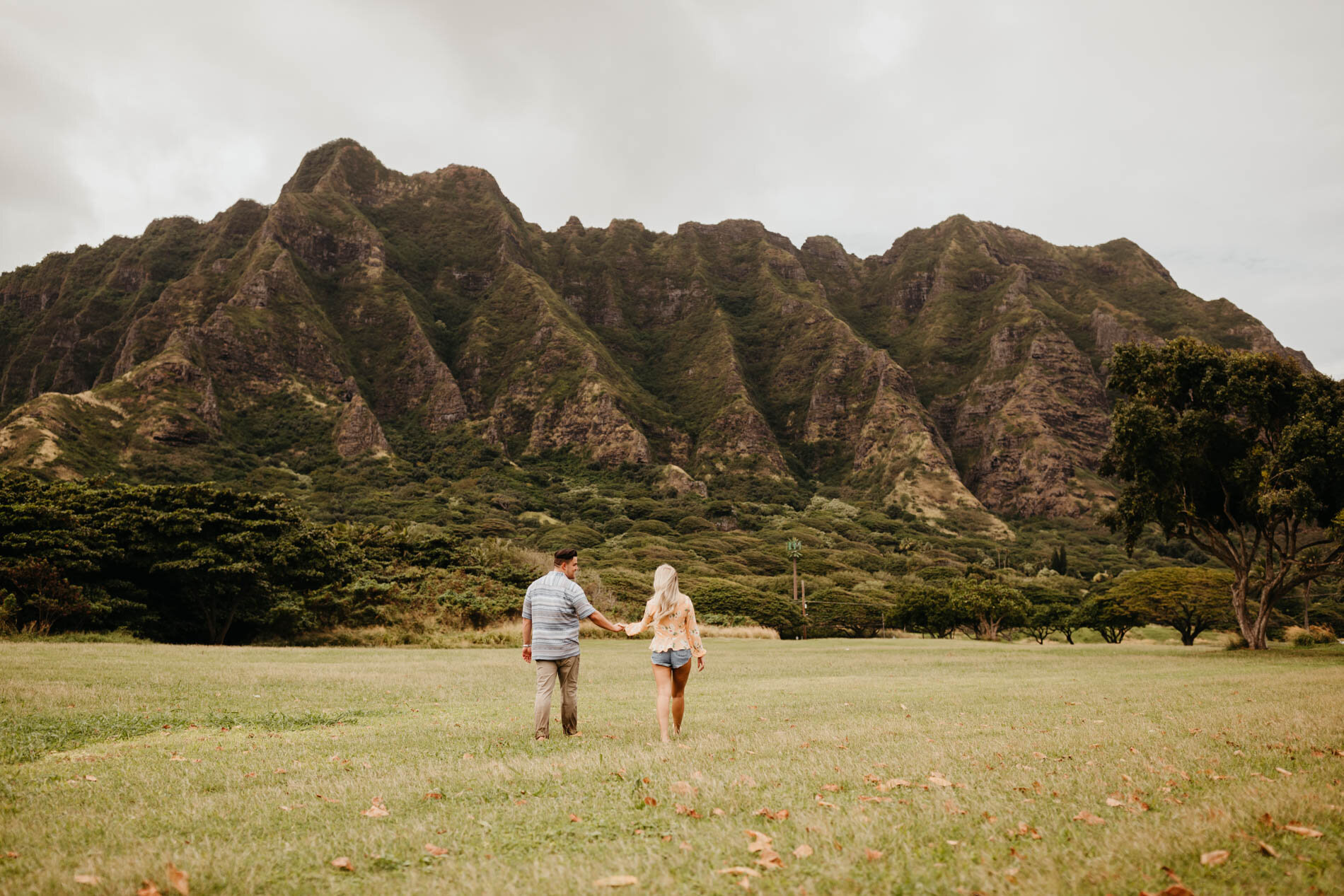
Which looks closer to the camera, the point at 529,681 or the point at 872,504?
the point at 529,681

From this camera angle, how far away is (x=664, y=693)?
7.91 meters

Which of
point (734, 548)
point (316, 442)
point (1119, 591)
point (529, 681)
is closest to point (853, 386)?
point (734, 548)

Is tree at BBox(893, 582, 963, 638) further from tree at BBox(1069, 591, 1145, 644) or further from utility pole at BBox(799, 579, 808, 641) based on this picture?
tree at BBox(1069, 591, 1145, 644)

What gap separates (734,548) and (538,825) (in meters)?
111

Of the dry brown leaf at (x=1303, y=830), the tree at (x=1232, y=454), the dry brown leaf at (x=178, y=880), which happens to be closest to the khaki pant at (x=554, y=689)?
the dry brown leaf at (x=178, y=880)

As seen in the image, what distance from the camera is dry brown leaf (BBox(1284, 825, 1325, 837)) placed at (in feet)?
12.9

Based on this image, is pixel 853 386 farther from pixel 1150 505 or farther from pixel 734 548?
pixel 1150 505

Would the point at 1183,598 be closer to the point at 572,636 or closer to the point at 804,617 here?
the point at 804,617

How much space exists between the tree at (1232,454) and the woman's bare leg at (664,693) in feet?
79.9

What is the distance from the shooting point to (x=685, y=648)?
8.17 metres

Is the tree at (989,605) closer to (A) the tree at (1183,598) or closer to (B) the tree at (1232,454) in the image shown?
(A) the tree at (1183,598)

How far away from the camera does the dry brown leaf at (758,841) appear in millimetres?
3949

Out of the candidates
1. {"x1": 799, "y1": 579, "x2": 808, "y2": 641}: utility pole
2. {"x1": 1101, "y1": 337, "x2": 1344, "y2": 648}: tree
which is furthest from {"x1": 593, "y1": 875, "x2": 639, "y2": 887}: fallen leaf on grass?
{"x1": 799, "y1": 579, "x2": 808, "y2": 641}: utility pole

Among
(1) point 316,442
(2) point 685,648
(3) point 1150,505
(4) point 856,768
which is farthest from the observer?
(1) point 316,442
